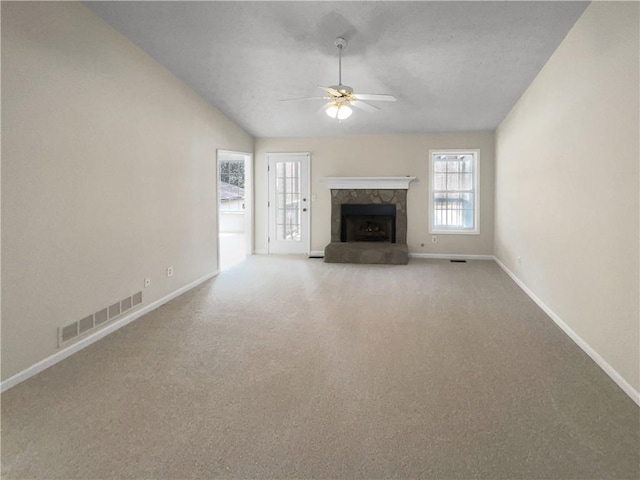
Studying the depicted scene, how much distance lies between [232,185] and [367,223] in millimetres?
5080

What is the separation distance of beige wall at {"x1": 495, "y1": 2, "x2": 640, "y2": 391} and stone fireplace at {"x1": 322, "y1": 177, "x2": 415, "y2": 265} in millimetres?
2871

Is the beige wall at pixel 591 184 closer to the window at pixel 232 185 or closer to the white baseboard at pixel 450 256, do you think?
the white baseboard at pixel 450 256

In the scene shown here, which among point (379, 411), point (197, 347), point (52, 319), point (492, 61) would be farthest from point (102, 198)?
point (492, 61)

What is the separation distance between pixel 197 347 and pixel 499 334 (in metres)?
2.44

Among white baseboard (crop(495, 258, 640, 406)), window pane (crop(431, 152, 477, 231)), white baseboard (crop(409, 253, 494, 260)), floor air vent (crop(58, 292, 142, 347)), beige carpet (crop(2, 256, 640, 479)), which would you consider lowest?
beige carpet (crop(2, 256, 640, 479))

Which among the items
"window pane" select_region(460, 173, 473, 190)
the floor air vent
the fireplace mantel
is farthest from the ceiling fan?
"window pane" select_region(460, 173, 473, 190)

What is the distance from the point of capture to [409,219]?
732 cm

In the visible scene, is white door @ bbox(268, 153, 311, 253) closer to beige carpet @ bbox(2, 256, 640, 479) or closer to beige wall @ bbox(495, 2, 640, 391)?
beige carpet @ bbox(2, 256, 640, 479)

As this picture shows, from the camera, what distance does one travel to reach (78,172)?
2.92 metres

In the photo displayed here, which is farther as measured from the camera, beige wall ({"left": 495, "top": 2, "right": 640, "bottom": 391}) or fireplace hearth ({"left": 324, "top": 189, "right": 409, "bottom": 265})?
fireplace hearth ({"left": 324, "top": 189, "right": 409, "bottom": 265})

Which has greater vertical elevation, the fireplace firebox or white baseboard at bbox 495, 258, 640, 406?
the fireplace firebox

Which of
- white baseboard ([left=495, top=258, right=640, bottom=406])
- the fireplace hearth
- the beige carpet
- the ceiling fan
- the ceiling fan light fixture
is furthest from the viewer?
the fireplace hearth

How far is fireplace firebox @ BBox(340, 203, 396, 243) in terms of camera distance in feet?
24.3

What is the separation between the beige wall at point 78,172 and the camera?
2.40 metres
